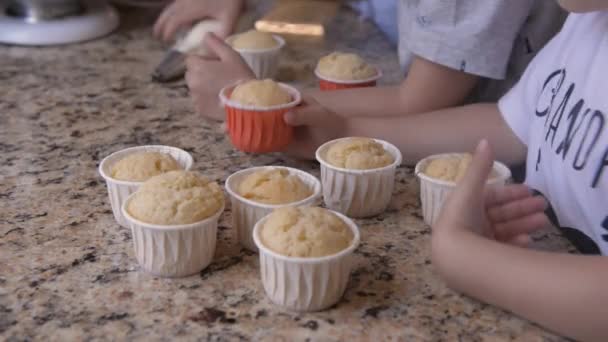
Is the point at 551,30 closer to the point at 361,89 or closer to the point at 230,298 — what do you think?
the point at 361,89

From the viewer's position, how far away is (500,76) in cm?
115

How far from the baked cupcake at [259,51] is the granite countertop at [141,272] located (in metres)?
0.18

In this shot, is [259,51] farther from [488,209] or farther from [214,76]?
[488,209]

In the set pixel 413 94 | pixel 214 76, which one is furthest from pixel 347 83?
pixel 214 76

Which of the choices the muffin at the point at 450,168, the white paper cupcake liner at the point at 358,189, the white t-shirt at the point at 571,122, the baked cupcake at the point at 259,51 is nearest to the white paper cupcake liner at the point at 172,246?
the white paper cupcake liner at the point at 358,189

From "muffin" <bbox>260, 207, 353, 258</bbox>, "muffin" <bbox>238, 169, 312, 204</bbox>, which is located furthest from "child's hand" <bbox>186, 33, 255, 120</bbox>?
"muffin" <bbox>260, 207, 353, 258</bbox>

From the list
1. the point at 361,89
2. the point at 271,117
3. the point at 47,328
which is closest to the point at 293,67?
the point at 361,89

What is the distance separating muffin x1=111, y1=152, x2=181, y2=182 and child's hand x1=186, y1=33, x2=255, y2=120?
13.3 inches

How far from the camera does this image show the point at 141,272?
2.72ft

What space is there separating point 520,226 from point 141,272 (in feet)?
1.48

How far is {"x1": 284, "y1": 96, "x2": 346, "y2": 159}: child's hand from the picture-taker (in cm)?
112

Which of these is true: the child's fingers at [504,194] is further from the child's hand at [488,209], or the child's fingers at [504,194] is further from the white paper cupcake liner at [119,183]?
the white paper cupcake liner at [119,183]

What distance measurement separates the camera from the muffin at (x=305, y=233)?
745 mm

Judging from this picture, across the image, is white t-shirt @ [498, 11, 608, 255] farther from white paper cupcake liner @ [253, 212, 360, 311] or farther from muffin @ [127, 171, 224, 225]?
muffin @ [127, 171, 224, 225]
